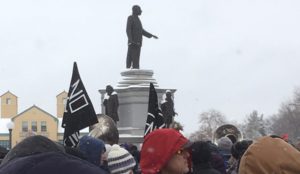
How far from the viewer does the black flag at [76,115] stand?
286 inches

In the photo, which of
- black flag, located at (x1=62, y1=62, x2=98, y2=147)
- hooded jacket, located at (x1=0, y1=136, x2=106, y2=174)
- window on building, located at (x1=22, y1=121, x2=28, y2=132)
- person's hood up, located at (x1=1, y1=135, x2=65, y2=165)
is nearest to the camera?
hooded jacket, located at (x1=0, y1=136, x2=106, y2=174)

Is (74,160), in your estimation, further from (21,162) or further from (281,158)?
(281,158)

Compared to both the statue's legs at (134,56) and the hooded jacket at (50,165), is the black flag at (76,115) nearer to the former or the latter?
the hooded jacket at (50,165)

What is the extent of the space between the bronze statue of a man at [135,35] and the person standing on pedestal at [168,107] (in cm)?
224

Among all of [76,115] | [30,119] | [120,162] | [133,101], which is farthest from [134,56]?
[30,119]

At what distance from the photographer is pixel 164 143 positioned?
4.66m

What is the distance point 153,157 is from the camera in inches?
183

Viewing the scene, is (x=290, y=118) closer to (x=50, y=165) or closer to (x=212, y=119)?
(x=212, y=119)

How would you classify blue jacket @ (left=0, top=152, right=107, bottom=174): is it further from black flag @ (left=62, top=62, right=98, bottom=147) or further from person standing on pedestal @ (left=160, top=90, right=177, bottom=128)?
person standing on pedestal @ (left=160, top=90, right=177, bottom=128)

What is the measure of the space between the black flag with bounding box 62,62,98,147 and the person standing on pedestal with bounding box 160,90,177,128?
13.5 m

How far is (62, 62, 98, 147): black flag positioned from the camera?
7266mm

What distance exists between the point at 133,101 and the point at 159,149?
18.1m

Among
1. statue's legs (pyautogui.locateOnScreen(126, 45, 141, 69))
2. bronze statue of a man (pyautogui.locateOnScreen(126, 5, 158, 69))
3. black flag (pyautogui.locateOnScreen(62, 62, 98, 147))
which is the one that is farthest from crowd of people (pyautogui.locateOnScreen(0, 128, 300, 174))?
statue's legs (pyautogui.locateOnScreen(126, 45, 141, 69))

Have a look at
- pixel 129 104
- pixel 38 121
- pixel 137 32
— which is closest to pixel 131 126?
pixel 129 104
